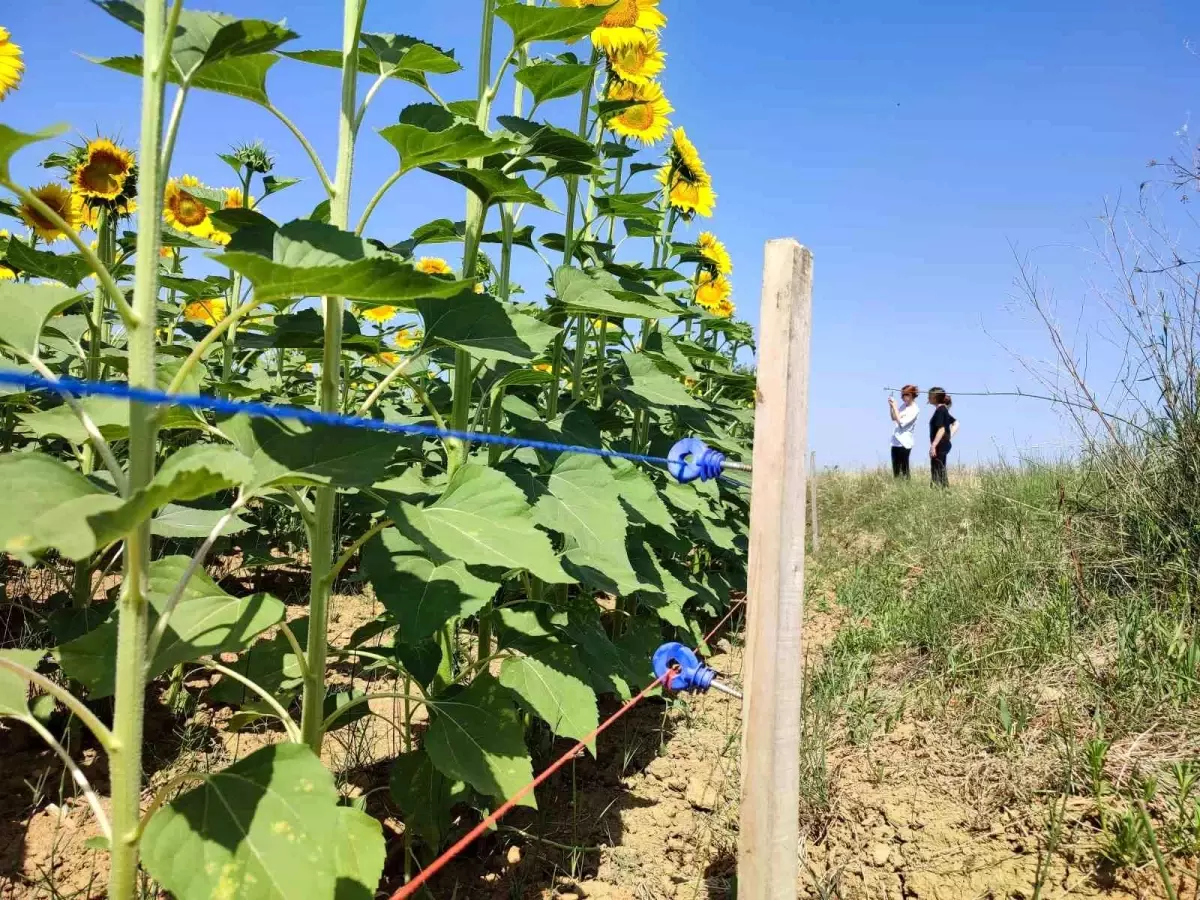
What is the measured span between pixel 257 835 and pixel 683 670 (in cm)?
98

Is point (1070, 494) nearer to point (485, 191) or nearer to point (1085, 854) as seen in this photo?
point (1085, 854)

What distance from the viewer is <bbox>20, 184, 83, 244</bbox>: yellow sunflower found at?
3031 millimetres

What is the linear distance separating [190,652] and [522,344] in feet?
2.67

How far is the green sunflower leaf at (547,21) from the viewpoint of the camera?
5.44 ft

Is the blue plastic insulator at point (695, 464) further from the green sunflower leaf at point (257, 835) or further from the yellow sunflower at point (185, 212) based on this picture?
the yellow sunflower at point (185, 212)

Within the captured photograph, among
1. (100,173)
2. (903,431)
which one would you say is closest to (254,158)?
(100,173)

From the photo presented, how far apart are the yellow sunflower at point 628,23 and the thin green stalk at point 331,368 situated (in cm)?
165

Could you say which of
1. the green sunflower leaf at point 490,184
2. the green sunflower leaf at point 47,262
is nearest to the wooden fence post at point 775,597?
the green sunflower leaf at point 490,184

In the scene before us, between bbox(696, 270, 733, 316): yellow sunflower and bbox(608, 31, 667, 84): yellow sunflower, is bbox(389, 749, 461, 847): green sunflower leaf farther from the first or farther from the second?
bbox(696, 270, 733, 316): yellow sunflower

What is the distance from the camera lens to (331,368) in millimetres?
1389

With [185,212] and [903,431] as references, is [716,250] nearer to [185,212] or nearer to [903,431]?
[185,212]

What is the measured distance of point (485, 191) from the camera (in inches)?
68.5

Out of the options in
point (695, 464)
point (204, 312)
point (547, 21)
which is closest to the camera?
point (547, 21)

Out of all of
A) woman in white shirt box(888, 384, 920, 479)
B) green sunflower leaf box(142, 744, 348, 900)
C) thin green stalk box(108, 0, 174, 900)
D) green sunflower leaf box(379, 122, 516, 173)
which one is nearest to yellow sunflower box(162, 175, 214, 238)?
green sunflower leaf box(379, 122, 516, 173)
